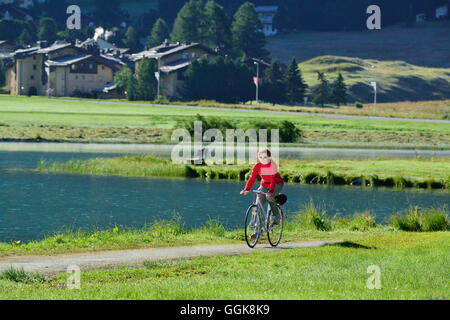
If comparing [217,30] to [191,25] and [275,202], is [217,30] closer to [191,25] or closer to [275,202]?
[191,25]

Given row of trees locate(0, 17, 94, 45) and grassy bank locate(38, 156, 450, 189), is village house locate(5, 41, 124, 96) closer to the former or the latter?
row of trees locate(0, 17, 94, 45)

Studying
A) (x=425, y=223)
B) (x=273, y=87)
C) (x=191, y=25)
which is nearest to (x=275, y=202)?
(x=425, y=223)

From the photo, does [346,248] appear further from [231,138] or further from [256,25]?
[256,25]

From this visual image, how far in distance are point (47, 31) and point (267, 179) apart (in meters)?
177

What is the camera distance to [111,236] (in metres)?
21.2

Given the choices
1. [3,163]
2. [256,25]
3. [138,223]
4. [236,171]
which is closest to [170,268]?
[138,223]

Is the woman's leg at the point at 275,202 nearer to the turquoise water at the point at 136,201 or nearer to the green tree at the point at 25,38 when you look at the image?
the turquoise water at the point at 136,201

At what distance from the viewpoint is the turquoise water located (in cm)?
2967

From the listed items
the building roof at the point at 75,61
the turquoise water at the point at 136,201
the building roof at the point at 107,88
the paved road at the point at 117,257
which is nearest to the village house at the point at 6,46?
the building roof at the point at 75,61

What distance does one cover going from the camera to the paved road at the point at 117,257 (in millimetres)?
15797

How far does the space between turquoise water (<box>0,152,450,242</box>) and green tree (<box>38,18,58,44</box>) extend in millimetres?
142147

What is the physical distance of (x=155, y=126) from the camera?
Answer: 3420 inches

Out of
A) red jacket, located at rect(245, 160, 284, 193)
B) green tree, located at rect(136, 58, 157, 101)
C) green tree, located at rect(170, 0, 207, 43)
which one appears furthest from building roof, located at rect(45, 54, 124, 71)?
red jacket, located at rect(245, 160, 284, 193)

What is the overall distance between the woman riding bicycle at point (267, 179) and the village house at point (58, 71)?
118 meters
